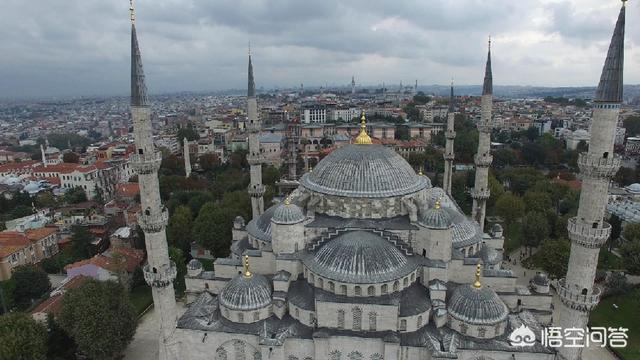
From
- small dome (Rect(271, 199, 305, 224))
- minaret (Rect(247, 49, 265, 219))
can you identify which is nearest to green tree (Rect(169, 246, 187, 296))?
minaret (Rect(247, 49, 265, 219))

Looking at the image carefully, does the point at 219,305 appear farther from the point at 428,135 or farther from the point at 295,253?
the point at 428,135

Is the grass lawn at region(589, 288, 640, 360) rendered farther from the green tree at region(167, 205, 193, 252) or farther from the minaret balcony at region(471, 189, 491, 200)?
the green tree at region(167, 205, 193, 252)

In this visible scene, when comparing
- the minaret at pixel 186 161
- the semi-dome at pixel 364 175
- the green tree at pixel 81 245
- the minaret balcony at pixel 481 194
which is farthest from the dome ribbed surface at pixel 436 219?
the minaret at pixel 186 161

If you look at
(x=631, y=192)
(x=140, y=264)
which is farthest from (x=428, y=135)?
(x=140, y=264)

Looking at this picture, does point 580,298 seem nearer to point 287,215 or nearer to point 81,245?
point 287,215

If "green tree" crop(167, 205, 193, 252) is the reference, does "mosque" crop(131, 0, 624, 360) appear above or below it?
above

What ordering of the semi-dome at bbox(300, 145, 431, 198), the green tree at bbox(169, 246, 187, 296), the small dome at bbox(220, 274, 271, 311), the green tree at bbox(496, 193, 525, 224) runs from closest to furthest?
1. the small dome at bbox(220, 274, 271, 311)
2. the semi-dome at bbox(300, 145, 431, 198)
3. the green tree at bbox(169, 246, 187, 296)
4. the green tree at bbox(496, 193, 525, 224)
